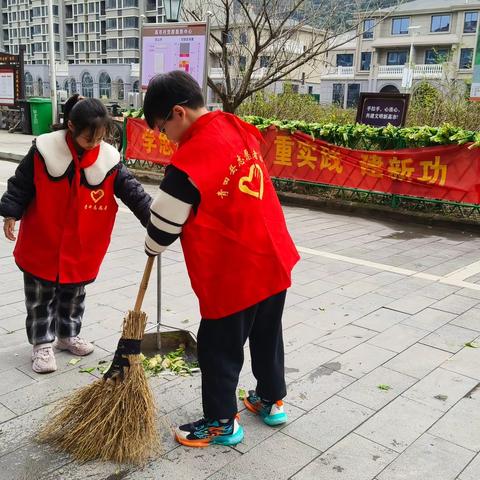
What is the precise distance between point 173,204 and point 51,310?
4.70 ft

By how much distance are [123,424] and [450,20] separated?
49350 mm

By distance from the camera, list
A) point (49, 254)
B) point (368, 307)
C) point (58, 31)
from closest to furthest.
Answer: point (49, 254), point (368, 307), point (58, 31)

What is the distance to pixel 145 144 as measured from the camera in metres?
10.3

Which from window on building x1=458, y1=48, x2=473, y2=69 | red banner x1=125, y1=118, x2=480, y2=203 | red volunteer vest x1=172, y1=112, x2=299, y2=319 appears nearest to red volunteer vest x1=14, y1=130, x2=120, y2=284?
red volunteer vest x1=172, y1=112, x2=299, y2=319

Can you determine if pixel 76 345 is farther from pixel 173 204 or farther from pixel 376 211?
pixel 376 211

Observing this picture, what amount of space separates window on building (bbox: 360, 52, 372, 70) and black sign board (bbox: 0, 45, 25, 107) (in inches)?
1530

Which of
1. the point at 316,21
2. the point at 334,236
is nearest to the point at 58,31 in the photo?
the point at 316,21

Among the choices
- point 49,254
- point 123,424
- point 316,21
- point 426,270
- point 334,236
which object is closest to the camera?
point 123,424

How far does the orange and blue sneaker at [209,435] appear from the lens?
240 centimetres

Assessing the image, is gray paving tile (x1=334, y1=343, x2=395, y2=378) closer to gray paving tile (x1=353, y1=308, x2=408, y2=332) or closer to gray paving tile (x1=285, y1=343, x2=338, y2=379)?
gray paving tile (x1=285, y1=343, x2=338, y2=379)

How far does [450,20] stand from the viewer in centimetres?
4438

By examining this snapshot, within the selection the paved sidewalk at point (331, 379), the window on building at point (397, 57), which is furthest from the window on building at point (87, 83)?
the paved sidewalk at point (331, 379)

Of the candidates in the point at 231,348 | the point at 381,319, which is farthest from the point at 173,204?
the point at 381,319

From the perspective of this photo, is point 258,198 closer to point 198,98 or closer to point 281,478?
point 198,98
